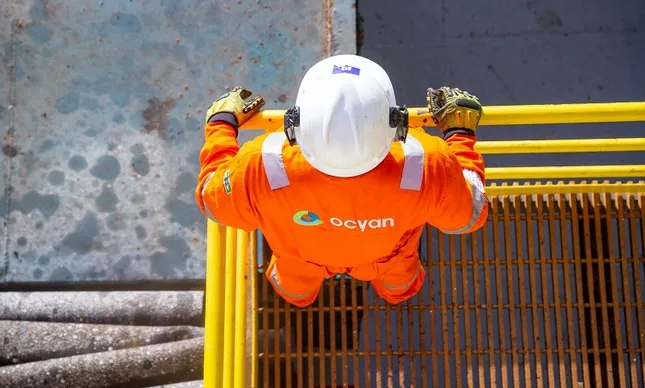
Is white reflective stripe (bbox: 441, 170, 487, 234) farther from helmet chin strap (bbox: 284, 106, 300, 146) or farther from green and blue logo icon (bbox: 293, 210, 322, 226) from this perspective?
helmet chin strap (bbox: 284, 106, 300, 146)

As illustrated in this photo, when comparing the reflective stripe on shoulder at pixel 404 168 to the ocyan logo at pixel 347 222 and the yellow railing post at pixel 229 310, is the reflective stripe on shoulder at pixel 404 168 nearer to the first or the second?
the ocyan logo at pixel 347 222

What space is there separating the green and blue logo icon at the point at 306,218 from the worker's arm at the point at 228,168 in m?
0.19

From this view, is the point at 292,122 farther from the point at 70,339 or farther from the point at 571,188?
the point at 70,339

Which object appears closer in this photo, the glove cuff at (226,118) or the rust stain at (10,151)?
the glove cuff at (226,118)

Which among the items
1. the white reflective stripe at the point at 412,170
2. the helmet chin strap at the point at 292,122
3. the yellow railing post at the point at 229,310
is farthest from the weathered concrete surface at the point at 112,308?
the white reflective stripe at the point at 412,170

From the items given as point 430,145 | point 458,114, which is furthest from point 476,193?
point 458,114

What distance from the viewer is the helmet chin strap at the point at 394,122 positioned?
2256 millimetres

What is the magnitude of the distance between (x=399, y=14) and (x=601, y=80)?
80.7 inches

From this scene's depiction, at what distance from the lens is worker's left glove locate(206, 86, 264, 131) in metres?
2.85

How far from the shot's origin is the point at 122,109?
5.01 meters

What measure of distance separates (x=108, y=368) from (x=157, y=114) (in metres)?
1.97

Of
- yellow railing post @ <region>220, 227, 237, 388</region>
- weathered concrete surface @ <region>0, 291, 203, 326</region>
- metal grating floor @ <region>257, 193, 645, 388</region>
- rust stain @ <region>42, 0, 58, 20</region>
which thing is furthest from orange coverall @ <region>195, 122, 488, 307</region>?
rust stain @ <region>42, 0, 58, 20</region>

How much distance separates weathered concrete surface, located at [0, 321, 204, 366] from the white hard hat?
2579 mm

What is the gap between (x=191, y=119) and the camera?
5004mm
